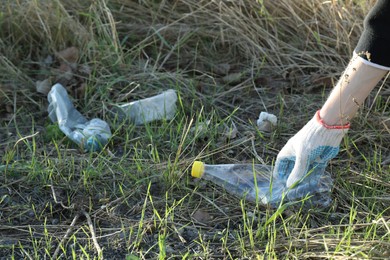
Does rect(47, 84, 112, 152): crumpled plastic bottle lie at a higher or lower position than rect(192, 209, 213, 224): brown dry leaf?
lower

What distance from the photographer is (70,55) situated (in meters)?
3.38

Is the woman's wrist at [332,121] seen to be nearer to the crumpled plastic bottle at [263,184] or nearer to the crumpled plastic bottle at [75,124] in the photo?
the crumpled plastic bottle at [263,184]

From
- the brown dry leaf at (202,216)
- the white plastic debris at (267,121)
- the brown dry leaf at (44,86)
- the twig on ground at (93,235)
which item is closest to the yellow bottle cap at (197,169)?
the brown dry leaf at (202,216)

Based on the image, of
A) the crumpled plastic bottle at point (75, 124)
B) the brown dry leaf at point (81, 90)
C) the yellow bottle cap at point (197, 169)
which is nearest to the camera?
the yellow bottle cap at point (197, 169)

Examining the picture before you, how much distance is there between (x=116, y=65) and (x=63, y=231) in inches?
44.0

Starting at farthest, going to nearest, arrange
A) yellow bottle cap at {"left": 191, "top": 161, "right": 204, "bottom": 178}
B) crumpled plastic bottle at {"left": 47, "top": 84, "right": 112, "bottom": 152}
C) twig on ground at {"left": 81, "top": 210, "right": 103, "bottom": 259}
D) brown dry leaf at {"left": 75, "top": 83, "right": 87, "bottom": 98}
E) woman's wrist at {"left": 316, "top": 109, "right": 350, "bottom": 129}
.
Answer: brown dry leaf at {"left": 75, "top": 83, "right": 87, "bottom": 98}, crumpled plastic bottle at {"left": 47, "top": 84, "right": 112, "bottom": 152}, yellow bottle cap at {"left": 191, "top": 161, "right": 204, "bottom": 178}, woman's wrist at {"left": 316, "top": 109, "right": 350, "bottom": 129}, twig on ground at {"left": 81, "top": 210, "right": 103, "bottom": 259}

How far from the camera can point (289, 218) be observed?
7.57 ft

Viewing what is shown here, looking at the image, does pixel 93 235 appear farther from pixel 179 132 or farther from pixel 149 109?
pixel 149 109

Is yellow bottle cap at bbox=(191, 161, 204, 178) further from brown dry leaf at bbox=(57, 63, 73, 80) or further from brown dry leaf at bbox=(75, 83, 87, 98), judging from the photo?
brown dry leaf at bbox=(57, 63, 73, 80)

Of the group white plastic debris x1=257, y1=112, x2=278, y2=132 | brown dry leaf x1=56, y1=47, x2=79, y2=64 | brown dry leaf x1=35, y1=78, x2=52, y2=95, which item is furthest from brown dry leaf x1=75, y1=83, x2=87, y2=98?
white plastic debris x1=257, y1=112, x2=278, y2=132

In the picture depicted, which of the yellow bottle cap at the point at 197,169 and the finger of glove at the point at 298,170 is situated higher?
the finger of glove at the point at 298,170

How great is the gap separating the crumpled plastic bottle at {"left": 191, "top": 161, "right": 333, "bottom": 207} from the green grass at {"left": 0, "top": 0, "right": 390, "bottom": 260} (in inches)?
1.5

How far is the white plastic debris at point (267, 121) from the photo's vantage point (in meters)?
2.90

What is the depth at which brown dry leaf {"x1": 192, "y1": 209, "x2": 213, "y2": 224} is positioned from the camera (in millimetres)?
2406
